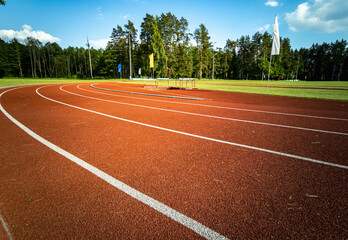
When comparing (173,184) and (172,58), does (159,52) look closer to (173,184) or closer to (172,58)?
(172,58)

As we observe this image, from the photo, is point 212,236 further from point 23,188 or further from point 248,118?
point 248,118

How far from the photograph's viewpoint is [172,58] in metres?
58.9

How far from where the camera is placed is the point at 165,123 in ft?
20.3

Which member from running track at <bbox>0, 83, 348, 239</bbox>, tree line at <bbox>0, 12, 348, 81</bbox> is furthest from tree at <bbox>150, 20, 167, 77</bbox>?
running track at <bbox>0, 83, 348, 239</bbox>

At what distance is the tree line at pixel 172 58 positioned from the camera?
2378 inches

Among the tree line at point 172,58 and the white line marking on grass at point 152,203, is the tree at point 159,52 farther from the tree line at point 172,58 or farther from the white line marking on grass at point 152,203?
the white line marking on grass at point 152,203

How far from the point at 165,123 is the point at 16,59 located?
94.4m

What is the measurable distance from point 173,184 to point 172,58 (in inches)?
2370

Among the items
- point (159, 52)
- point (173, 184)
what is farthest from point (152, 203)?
point (159, 52)

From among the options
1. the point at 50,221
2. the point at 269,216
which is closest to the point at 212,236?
the point at 269,216

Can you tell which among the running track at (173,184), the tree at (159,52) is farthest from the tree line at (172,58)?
the running track at (173,184)

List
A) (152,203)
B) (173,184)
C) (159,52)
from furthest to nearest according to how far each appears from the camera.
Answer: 1. (159,52)
2. (173,184)
3. (152,203)

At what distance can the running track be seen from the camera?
6.38 ft

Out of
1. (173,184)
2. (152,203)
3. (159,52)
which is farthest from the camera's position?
(159,52)
